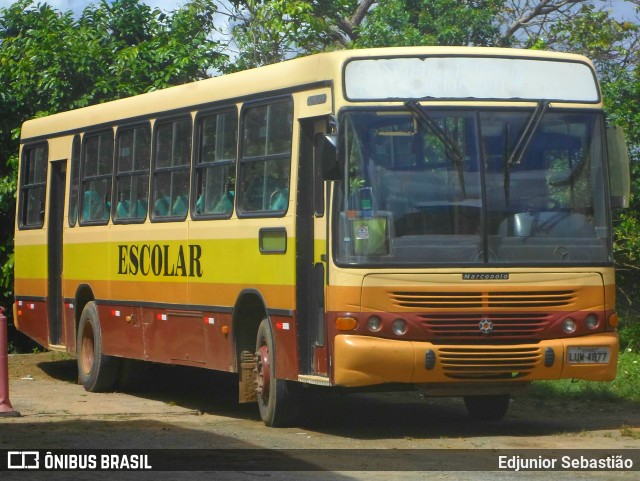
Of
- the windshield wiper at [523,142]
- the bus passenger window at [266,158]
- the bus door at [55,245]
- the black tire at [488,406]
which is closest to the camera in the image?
the windshield wiper at [523,142]

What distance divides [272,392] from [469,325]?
1.98m

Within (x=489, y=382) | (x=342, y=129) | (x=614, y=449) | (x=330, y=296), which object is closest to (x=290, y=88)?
(x=342, y=129)

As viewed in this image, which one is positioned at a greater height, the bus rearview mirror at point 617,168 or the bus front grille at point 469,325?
the bus rearview mirror at point 617,168

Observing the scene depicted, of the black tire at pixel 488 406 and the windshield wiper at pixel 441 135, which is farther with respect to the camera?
the black tire at pixel 488 406

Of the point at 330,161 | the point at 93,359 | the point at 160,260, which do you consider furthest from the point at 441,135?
the point at 93,359

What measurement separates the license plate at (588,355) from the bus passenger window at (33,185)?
28.2 feet

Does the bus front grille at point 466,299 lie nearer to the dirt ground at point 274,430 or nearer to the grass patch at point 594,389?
the dirt ground at point 274,430

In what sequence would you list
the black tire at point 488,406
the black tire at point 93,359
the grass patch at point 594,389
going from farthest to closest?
the black tire at point 93,359 < the grass patch at point 594,389 < the black tire at point 488,406

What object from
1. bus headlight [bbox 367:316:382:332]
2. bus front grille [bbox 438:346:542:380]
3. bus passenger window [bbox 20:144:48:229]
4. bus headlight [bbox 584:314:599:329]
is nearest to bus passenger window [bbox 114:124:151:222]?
bus passenger window [bbox 20:144:48:229]

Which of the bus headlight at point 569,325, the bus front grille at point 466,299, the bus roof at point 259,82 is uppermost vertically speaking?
the bus roof at point 259,82

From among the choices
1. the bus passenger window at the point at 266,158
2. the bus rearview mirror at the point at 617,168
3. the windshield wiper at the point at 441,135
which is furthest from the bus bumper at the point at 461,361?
the bus passenger window at the point at 266,158

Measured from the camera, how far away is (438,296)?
36.4 ft

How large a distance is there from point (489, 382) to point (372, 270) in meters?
1.32

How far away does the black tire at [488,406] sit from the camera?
1300 cm
